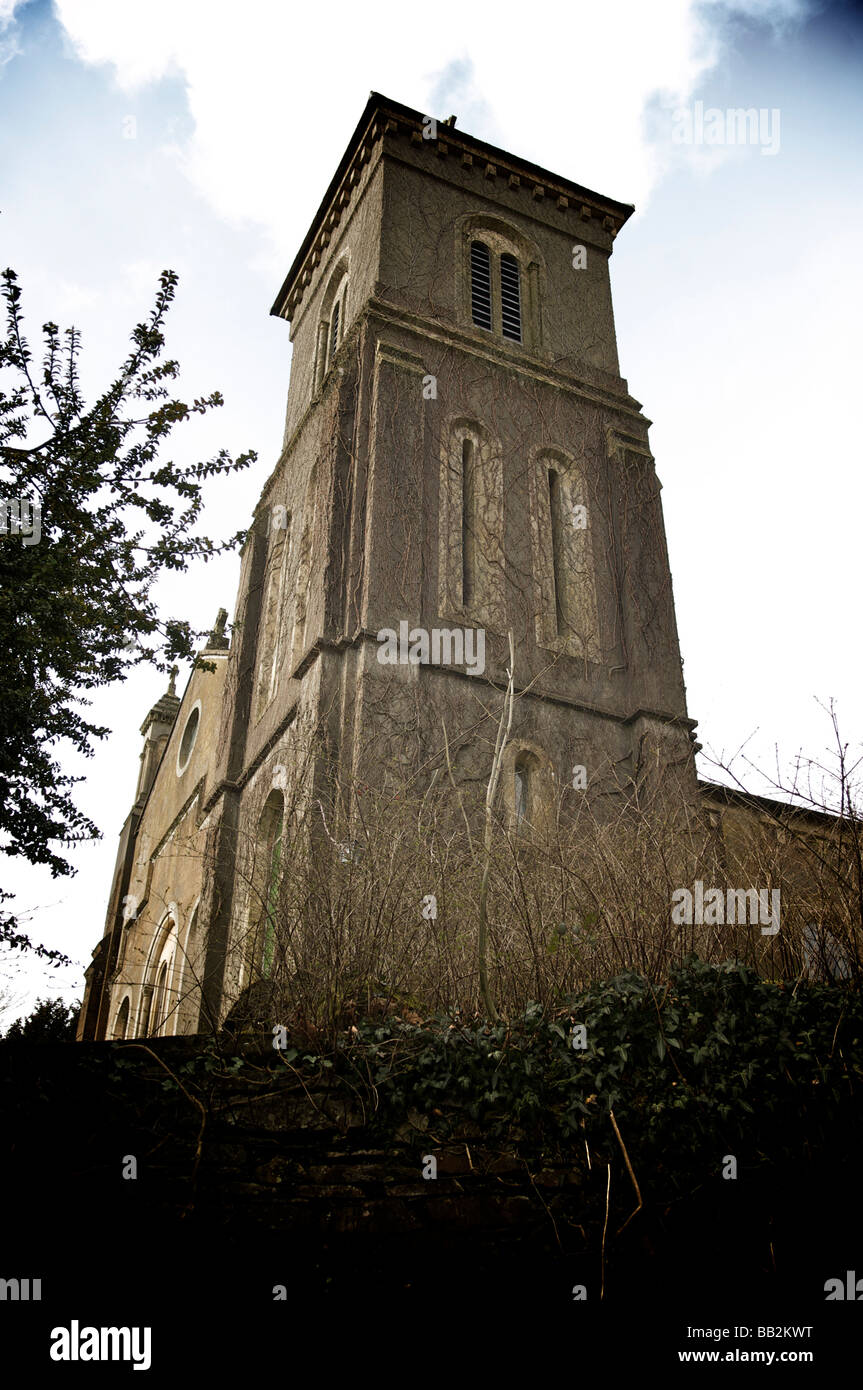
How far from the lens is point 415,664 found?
40.8 feet

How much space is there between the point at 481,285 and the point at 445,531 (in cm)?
647

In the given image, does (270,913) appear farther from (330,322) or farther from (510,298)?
(330,322)

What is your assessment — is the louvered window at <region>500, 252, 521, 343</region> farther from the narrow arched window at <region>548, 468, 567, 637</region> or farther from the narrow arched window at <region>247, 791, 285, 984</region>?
the narrow arched window at <region>247, 791, 285, 984</region>

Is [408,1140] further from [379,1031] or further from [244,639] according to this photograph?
[244,639]

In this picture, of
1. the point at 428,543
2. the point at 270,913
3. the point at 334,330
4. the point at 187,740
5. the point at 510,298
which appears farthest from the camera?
Answer: the point at 187,740

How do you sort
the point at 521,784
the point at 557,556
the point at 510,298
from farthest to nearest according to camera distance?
the point at 510,298, the point at 557,556, the point at 521,784

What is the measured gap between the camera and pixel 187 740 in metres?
21.6

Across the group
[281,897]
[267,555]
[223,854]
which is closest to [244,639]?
[267,555]
